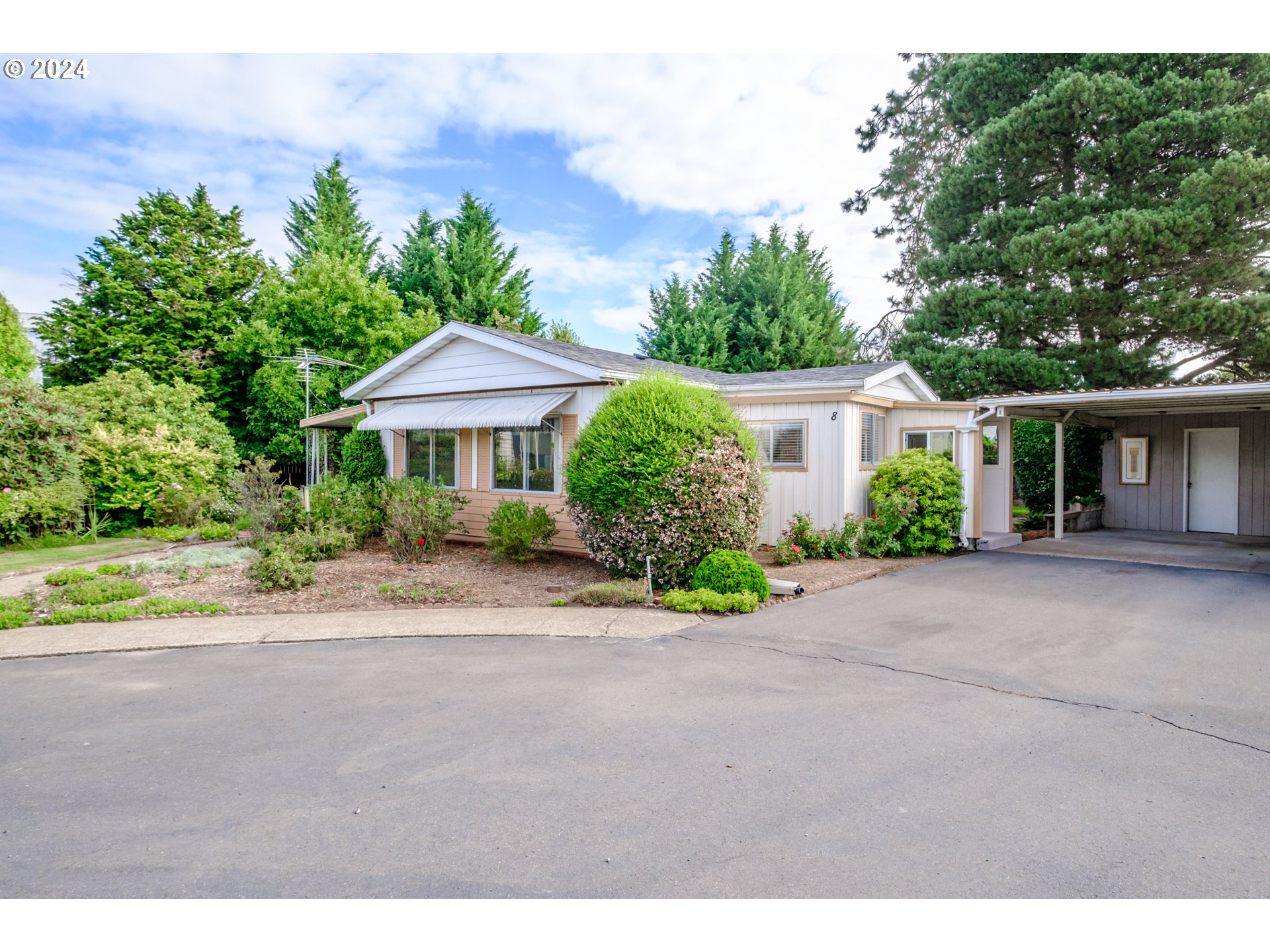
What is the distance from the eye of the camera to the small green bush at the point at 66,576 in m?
8.91

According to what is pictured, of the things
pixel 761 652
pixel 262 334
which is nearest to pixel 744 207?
pixel 262 334

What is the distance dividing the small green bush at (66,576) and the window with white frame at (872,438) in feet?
39.4

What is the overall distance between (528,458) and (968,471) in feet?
26.4

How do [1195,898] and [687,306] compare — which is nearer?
[1195,898]

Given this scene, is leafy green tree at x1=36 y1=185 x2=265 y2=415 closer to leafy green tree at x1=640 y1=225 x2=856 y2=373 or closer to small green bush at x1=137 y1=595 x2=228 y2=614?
leafy green tree at x1=640 y1=225 x2=856 y2=373

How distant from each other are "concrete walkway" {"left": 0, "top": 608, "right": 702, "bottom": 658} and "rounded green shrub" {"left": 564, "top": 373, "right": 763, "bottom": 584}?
1.12 m

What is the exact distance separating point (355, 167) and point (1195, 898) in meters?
35.2

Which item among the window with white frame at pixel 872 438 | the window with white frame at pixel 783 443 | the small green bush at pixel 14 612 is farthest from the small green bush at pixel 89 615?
the window with white frame at pixel 872 438

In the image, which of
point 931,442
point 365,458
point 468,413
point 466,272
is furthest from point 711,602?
point 466,272

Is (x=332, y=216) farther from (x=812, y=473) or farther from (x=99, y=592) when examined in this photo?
(x=812, y=473)

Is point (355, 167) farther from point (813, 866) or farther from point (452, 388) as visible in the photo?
point (813, 866)

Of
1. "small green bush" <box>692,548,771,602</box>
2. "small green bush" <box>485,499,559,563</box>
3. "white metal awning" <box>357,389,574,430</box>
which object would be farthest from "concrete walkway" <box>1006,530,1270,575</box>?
"white metal awning" <box>357,389,574,430</box>

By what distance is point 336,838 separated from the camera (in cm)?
309

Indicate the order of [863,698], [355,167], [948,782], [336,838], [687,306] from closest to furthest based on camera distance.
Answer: [336,838]
[948,782]
[863,698]
[687,306]
[355,167]
